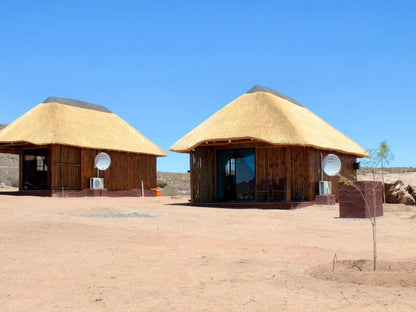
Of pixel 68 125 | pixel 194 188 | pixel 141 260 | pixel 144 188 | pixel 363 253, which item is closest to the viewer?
pixel 141 260

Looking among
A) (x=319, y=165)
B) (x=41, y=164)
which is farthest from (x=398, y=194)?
(x=41, y=164)

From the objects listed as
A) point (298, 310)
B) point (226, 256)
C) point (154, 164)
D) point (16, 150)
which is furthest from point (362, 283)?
point (154, 164)

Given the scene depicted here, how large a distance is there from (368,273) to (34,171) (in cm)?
2172

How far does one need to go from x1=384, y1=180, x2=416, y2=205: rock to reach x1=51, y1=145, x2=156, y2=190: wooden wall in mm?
13501

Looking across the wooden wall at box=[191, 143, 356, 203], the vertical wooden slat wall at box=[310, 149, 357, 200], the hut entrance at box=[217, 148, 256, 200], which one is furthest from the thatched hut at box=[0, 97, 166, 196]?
the vertical wooden slat wall at box=[310, 149, 357, 200]

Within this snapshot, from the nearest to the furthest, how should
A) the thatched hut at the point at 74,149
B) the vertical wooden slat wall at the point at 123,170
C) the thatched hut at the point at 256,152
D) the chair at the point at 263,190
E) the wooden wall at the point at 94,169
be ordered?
the thatched hut at the point at 256,152 → the chair at the point at 263,190 → the thatched hut at the point at 74,149 → the wooden wall at the point at 94,169 → the vertical wooden slat wall at the point at 123,170

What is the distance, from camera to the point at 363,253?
23.7 ft

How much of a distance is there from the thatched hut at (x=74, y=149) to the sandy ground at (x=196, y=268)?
12135mm

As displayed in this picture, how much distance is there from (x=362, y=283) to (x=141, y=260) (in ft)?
9.15

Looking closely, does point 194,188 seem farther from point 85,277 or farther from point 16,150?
point 85,277

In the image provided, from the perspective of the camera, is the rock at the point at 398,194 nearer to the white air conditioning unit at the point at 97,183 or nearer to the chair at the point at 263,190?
the chair at the point at 263,190

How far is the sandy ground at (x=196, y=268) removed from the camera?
14.3ft

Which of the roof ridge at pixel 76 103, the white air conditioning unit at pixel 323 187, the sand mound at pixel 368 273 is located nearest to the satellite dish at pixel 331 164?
the white air conditioning unit at pixel 323 187

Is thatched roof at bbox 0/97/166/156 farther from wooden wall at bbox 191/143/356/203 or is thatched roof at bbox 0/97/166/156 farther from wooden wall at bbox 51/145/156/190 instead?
wooden wall at bbox 191/143/356/203
